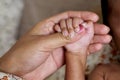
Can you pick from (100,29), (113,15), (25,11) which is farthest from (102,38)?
(25,11)

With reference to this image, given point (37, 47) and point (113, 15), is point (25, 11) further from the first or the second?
point (37, 47)

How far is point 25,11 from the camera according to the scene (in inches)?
67.3

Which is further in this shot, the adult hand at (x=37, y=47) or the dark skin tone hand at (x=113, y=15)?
the dark skin tone hand at (x=113, y=15)

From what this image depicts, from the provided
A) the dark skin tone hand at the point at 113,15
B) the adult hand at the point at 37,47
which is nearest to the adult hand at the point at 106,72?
the dark skin tone hand at the point at 113,15

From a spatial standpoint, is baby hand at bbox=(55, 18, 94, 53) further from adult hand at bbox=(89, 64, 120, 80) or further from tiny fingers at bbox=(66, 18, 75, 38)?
adult hand at bbox=(89, 64, 120, 80)

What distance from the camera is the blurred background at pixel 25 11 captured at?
1574 mm

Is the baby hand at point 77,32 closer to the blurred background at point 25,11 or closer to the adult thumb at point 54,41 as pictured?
the adult thumb at point 54,41

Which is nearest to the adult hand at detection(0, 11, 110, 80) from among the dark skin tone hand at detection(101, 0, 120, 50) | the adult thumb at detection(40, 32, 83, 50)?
the adult thumb at detection(40, 32, 83, 50)

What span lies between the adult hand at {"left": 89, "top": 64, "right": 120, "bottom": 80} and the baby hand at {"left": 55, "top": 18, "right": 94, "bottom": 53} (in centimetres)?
29

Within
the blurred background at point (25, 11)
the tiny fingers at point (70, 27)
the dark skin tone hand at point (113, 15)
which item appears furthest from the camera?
the blurred background at point (25, 11)

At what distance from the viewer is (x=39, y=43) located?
967 millimetres

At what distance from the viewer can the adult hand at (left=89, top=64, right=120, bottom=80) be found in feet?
4.11

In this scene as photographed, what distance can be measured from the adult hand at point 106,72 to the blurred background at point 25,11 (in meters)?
0.16

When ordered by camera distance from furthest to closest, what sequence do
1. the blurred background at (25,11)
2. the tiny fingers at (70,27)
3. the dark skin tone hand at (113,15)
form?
the blurred background at (25,11)
the dark skin tone hand at (113,15)
the tiny fingers at (70,27)
